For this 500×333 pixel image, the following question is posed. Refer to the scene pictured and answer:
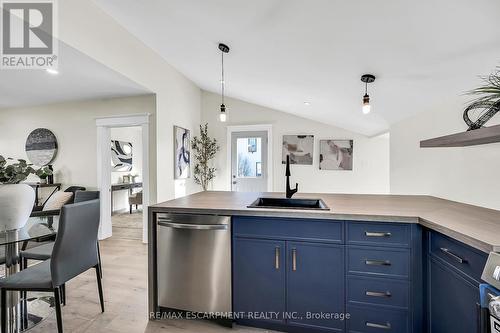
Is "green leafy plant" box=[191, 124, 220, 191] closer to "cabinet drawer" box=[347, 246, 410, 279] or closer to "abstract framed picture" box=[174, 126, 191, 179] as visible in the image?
"abstract framed picture" box=[174, 126, 191, 179]

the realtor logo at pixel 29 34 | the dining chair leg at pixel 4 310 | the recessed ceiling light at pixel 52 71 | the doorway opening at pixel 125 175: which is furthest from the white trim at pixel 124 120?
the dining chair leg at pixel 4 310

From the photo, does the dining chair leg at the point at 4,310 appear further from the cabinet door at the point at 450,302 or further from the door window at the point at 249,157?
the door window at the point at 249,157

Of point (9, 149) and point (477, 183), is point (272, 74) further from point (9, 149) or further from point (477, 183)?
point (9, 149)

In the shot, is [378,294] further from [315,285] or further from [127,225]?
[127,225]

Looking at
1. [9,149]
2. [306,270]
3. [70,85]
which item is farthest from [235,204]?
[9,149]

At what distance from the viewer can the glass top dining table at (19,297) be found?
5.77 feet

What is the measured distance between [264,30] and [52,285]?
2.51m

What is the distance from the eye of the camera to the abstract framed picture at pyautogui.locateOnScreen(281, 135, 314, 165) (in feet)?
17.4

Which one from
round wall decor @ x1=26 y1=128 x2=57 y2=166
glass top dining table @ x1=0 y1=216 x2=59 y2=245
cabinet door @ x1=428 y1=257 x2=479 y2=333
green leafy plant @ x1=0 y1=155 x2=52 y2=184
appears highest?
round wall decor @ x1=26 y1=128 x2=57 y2=166

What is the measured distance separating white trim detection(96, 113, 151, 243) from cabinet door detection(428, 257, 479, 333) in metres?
3.75

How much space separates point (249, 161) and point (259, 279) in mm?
3960

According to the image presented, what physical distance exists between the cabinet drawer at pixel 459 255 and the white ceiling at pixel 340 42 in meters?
1.18

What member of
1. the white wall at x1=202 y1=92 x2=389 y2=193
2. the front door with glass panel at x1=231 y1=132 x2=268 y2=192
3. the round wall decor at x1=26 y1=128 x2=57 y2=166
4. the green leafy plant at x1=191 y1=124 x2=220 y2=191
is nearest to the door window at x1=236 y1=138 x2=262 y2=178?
the front door with glass panel at x1=231 y1=132 x2=268 y2=192

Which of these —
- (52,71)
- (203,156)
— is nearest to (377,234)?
(52,71)
